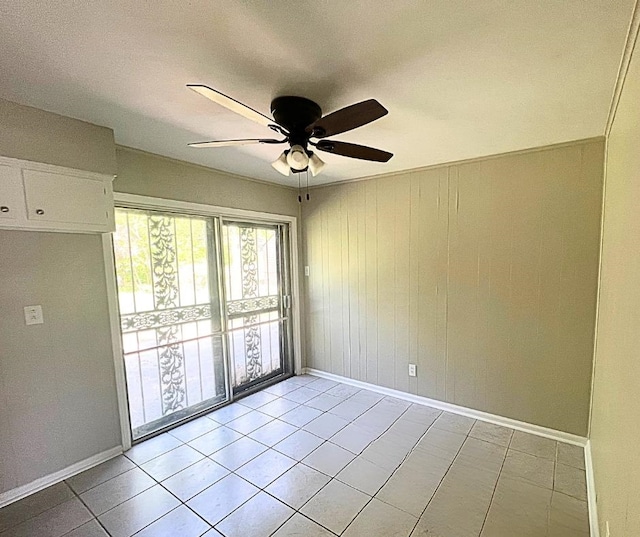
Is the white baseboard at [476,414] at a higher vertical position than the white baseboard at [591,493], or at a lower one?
lower

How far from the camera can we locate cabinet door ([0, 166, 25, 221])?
1.86 m

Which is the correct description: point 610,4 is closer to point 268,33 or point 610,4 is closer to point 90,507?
point 268,33

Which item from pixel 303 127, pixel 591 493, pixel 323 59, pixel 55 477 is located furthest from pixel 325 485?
pixel 323 59

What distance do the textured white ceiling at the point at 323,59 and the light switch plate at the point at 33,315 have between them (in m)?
1.24

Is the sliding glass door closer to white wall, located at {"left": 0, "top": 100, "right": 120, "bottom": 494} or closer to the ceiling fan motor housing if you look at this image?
white wall, located at {"left": 0, "top": 100, "right": 120, "bottom": 494}

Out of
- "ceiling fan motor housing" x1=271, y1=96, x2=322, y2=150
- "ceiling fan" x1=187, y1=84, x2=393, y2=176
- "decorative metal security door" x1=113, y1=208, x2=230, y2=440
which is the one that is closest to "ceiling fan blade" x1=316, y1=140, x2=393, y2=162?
"ceiling fan" x1=187, y1=84, x2=393, y2=176

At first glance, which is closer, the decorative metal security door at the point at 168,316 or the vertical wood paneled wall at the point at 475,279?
the vertical wood paneled wall at the point at 475,279

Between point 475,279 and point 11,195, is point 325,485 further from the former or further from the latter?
point 11,195

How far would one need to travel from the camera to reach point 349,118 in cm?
151

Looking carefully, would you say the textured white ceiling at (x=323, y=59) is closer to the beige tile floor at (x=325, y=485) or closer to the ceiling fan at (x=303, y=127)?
the ceiling fan at (x=303, y=127)

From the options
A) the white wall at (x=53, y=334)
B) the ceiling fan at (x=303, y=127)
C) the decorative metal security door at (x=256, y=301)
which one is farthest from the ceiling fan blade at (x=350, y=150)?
the decorative metal security door at (x=256, y=301)

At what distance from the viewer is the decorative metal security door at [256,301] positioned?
3525 millimetres

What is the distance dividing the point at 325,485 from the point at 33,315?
7.24 ft

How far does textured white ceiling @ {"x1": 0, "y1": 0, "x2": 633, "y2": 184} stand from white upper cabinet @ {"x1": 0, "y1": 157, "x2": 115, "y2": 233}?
15.2 inches
